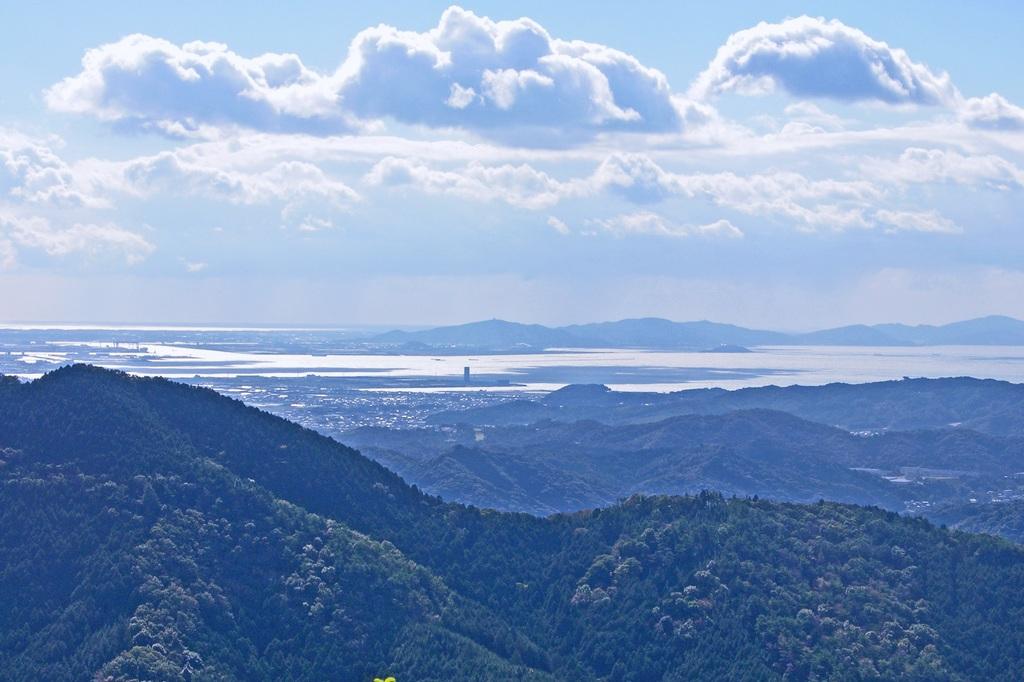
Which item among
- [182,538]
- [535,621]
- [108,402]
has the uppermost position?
[108,402]

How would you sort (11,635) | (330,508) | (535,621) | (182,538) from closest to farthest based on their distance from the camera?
(11,635)
(182,538)
(535,621)
(330,508)

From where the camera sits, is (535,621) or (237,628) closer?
(237,628)

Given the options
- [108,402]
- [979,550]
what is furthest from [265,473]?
[979,550]

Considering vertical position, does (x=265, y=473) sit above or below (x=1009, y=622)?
above

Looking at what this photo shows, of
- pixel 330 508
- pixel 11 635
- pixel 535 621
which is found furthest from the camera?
pixel 330 508

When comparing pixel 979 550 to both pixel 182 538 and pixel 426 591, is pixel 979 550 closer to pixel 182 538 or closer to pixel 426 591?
pixel 426 591

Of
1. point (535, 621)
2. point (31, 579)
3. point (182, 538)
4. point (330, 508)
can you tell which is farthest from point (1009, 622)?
point (31, 579)
